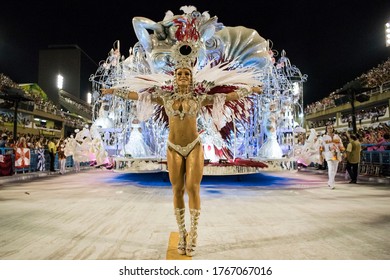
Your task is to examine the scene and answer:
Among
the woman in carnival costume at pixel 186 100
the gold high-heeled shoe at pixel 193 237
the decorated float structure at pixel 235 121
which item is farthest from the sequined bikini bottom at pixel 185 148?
the decorated float structure at pixel 235 121

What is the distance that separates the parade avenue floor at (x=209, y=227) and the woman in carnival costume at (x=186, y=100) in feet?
1.82

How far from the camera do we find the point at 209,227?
4.18 metres

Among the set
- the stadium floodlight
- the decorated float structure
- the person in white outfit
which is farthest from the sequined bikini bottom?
the stadium floodlight

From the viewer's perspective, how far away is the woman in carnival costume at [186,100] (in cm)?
325

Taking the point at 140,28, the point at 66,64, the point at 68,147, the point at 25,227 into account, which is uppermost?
the point at 66,64

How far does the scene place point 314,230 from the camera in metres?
3.98

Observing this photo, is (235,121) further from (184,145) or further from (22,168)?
A: (22,168)

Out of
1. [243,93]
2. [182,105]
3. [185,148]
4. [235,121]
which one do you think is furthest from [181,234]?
[235,121]

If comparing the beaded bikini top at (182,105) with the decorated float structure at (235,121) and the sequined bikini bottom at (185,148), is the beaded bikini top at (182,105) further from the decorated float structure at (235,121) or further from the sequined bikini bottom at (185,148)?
the decorated float structure at (235,121)

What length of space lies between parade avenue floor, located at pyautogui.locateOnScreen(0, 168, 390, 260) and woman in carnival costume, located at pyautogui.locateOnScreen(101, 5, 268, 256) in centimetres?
56

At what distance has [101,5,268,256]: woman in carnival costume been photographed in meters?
3.25
